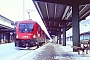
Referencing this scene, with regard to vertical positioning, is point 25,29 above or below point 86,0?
below

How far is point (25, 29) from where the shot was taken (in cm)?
2830

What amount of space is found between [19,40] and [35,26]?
3151 millimetres

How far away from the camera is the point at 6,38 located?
318ft

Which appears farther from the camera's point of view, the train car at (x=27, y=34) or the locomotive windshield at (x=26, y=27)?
the locomotive windshield at (x=26, y=27)

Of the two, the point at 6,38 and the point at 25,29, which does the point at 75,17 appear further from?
the point at 6,38

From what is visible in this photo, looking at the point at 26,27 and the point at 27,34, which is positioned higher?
the point at 26,27

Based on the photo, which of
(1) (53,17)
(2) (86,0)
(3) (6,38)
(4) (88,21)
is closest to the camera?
(2) (86,0)

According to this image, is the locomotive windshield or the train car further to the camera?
the locomotive windshield

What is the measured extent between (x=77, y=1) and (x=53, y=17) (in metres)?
21.3

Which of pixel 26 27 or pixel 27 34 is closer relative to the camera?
pixel 27 34

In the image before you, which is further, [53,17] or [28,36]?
[53,17]

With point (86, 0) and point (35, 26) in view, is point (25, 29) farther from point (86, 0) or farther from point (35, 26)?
point (86, 0)

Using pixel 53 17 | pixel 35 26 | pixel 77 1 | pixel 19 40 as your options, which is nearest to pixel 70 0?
pixel 77 1

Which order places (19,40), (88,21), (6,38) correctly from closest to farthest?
1. (19,40)
2. (88,21)
3. (6,38)
